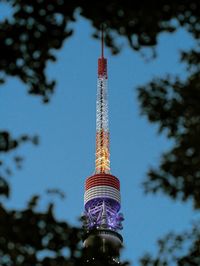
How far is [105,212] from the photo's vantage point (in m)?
105

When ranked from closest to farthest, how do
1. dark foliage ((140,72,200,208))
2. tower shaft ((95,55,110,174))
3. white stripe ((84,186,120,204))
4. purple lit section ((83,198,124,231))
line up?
1. dark foliage ((140,72,200,208))
2. purple lit section ((83,198,124,231))
3. white stripe ((84,186,120,204))
4. tower shaft ((95,55,110,174))

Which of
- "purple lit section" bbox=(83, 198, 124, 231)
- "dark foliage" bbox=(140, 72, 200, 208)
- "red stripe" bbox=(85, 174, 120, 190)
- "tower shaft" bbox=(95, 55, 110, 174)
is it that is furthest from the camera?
"tower shaft" bbox=(95, 55, 110, 174)

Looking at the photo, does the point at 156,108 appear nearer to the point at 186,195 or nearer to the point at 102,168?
the point at 186,195

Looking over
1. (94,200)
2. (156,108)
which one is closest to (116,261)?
(156,108)

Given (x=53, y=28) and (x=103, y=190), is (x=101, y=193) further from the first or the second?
(x=53, y=28)

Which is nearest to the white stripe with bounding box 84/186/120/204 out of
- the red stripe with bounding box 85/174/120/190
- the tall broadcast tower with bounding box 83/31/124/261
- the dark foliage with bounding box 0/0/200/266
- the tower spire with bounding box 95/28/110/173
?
the tall broadcast tower with bounding box 83/31/124/261

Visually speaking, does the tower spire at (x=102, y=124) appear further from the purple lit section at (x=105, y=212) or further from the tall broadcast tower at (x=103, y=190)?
the purple lit section at (x=105, y=212)

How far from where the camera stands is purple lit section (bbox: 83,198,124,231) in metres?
104

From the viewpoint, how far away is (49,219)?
10172 millimetres

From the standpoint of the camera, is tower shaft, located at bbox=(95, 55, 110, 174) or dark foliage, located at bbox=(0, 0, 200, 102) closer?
dark foliage, located at bbox=(0, 0, 200, 102)

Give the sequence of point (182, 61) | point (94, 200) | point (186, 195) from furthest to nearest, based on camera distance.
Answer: point (94, 200), point (182, 61), point (186, 195)

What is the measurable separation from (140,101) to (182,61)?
1.07m

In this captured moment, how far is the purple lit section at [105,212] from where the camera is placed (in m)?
104

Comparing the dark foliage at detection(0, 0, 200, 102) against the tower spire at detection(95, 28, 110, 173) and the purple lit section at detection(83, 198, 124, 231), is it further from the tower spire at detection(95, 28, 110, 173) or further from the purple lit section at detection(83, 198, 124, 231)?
the tower spire at detection(95, 28, 110, 173)
